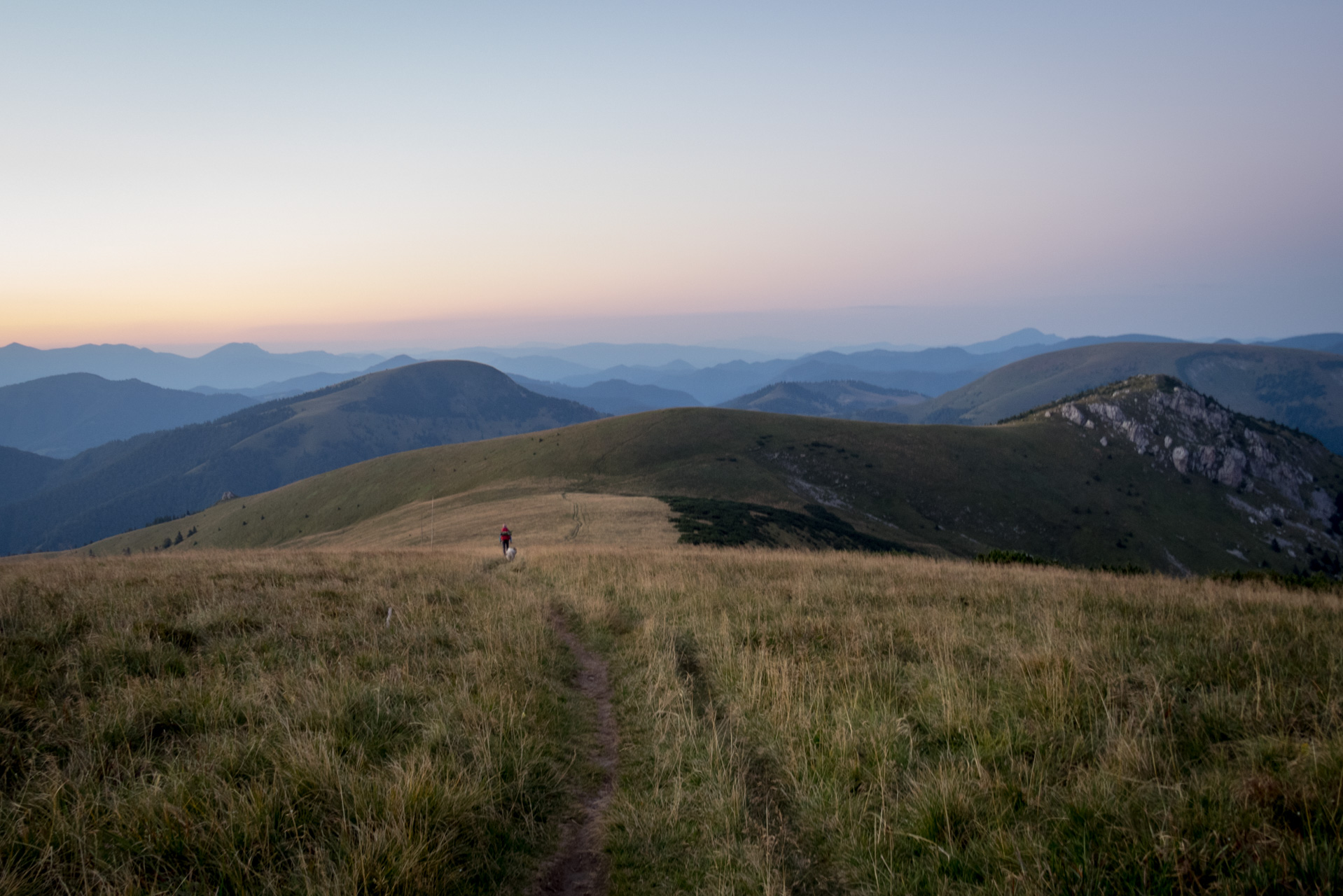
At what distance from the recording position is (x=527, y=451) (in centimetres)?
9156

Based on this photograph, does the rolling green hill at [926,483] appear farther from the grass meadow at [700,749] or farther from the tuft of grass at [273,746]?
the grass meadow at [700,749]

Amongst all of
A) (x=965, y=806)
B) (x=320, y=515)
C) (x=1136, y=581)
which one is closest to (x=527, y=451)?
(x=320, y=515)

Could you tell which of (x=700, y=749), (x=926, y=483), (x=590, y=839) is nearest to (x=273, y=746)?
(x=590, y=839)

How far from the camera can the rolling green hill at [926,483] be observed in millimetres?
76688

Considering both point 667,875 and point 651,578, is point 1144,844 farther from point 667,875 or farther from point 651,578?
point 651,578

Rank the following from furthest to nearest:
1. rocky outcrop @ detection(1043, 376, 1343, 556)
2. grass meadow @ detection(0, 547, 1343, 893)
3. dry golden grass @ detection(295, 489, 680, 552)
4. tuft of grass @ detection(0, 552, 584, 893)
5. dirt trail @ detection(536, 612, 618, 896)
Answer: rocky outcrop @ detection(1043, 376, 1343, 556) → dry golden grass @ detection(295, 489, 680, 552) → dirt trail @ detection(536, 612, 618, 896) → tuft of grass @ detection(0, 552, 584, 893) → grass meadow @ detection(0, 547, 1343, 893)

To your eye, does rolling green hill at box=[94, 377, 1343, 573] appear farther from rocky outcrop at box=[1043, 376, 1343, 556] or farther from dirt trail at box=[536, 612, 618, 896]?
dirt trail at box=[536, 612, 618, 896]

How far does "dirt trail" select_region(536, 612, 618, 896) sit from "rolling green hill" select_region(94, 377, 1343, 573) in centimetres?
5422

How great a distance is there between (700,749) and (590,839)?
1326 millimetres

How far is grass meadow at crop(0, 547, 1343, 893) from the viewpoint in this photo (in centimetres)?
380

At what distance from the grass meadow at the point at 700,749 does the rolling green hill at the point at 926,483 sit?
52.5m

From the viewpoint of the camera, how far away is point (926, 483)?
289 ft

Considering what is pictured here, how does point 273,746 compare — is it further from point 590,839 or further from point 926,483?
point 926,483

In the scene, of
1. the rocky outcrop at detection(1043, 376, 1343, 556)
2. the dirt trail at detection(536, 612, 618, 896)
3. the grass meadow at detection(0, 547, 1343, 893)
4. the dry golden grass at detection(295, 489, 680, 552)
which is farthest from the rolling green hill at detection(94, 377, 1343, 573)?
the dirt trail at detection(536, 612, 618, 896)
